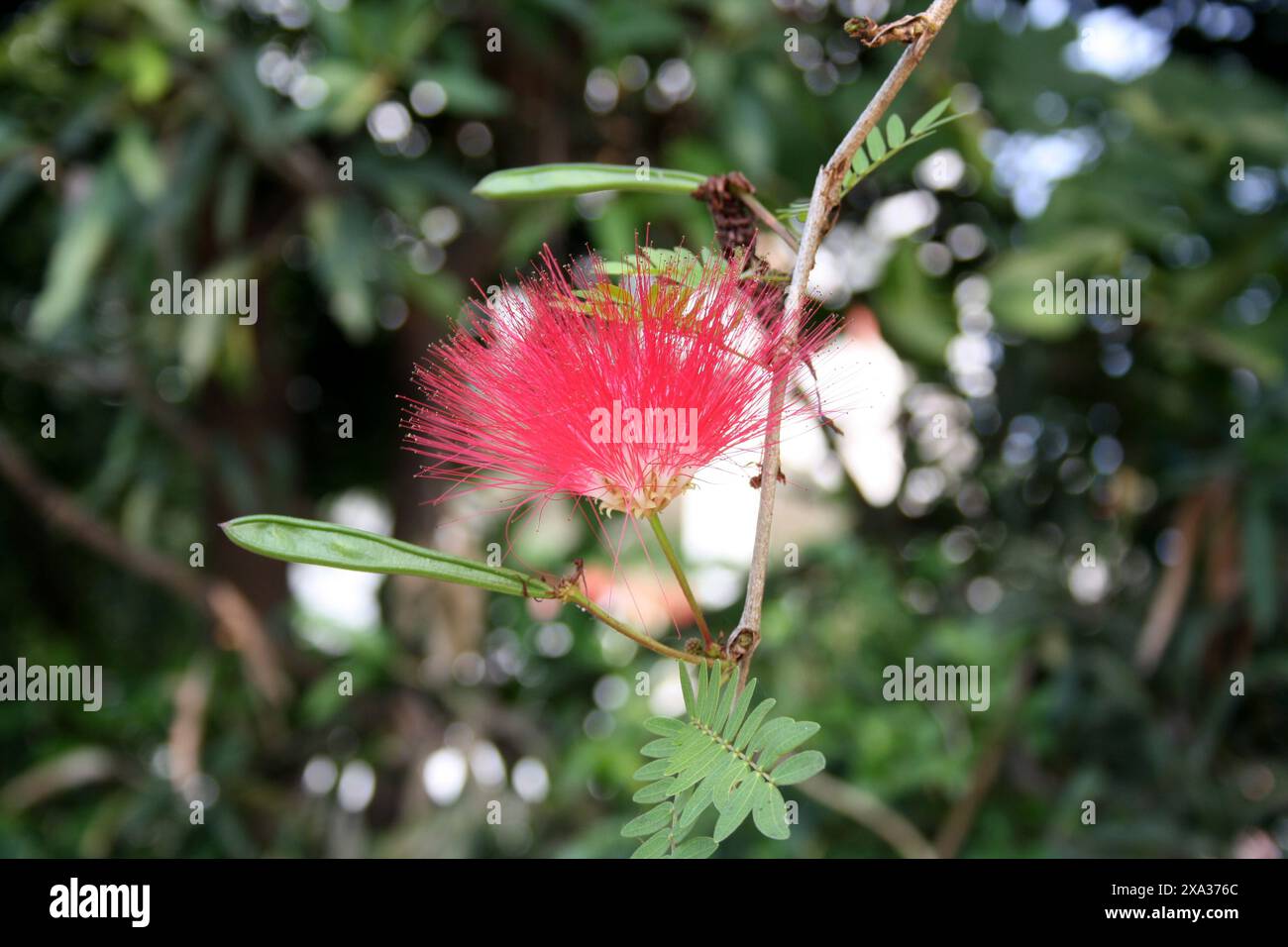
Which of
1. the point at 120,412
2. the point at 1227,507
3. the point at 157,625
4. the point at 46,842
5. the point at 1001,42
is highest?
the point at 1001,42

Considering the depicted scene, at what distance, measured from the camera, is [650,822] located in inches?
17.6

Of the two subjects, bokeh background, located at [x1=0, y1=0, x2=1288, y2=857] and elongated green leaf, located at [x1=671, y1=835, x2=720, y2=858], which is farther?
bokeh background, located at [x1=0, y1=0, x2=1288, y2=857]

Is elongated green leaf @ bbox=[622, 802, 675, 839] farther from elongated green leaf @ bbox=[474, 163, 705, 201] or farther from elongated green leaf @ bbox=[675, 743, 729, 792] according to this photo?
elongated green leaf @ bbox=[474, 163, 705, 201]

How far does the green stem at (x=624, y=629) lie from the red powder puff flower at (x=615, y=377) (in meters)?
0.04

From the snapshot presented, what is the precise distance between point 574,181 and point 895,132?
15 cm

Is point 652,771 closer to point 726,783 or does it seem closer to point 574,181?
point 726,783

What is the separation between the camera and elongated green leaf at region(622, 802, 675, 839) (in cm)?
44

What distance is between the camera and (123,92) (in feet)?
6.58

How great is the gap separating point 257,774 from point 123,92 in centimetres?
127

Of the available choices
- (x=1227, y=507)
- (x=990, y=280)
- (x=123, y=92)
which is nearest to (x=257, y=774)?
(x=123, y=92)

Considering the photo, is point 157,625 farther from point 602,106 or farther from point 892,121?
point 892,121

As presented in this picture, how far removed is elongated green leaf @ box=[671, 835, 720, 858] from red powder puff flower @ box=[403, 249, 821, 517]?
5.0 inches

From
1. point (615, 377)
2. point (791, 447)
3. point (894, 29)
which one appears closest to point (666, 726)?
point (615, 377)

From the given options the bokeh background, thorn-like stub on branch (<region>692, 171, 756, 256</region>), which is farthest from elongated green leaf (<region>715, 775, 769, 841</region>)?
the bokeh background
